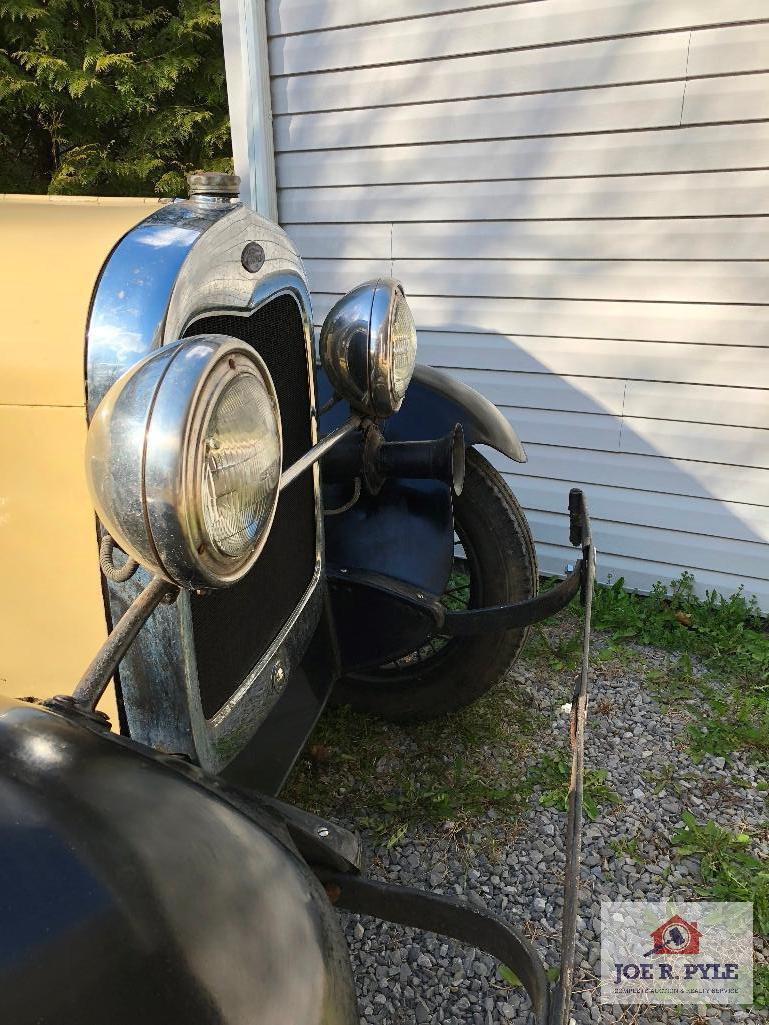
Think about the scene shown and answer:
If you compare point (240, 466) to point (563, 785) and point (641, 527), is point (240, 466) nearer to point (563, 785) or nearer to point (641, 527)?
point (563, 785)

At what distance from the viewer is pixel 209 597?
1367 mm

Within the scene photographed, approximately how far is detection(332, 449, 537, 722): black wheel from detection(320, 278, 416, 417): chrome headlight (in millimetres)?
443

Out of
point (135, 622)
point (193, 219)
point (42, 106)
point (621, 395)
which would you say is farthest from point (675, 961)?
point (42, 106)

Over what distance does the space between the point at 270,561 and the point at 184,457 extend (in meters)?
0.82

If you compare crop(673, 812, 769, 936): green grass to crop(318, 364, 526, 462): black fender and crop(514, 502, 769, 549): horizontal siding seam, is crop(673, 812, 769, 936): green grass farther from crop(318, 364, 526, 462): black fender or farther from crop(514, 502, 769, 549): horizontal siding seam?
crop(514, 502, 769, 549): horizontal siding seam

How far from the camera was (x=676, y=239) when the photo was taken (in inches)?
109

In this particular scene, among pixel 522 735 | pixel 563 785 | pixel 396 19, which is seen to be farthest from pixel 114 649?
pixel 396 19

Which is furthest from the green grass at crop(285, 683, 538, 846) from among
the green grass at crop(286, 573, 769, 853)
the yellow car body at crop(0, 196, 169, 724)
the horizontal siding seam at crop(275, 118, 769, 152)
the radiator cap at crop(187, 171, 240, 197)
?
the horizontal siding seam at crop(275, 118, 769, 152)

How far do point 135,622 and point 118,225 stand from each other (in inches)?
29.0

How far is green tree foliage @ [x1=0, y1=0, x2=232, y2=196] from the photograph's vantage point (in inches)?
250

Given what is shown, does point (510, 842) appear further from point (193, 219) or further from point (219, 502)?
point (193, 219)

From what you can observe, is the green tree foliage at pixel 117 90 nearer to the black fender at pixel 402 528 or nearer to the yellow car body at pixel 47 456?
the black fender at pixel 402 528

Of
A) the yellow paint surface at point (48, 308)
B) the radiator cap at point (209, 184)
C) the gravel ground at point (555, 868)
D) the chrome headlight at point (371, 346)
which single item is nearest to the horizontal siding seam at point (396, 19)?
the chrome headlight at point (371, 346)

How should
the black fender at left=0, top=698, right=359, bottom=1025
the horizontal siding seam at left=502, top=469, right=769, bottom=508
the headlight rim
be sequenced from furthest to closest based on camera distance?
the horizontal siding seam at left=502, top=469, right=769, bottom=508 < the headlight rim < the black fender at left=0, top=698, right=359, bottom=1025
